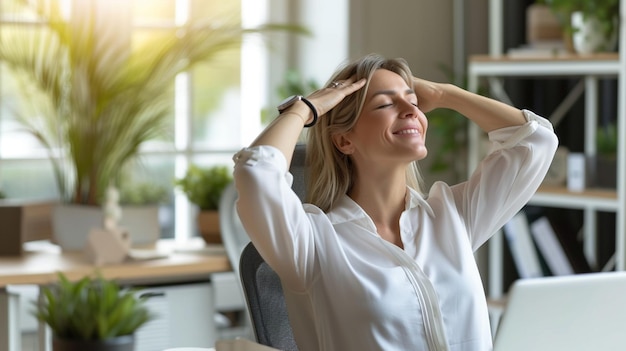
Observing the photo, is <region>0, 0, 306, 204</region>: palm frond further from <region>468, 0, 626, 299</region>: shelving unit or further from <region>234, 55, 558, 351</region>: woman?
<region>234, 55, 558, 351</region>: woman

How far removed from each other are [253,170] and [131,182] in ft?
7.64

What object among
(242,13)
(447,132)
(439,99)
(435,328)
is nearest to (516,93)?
(447,132)

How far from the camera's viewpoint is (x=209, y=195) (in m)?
3.70

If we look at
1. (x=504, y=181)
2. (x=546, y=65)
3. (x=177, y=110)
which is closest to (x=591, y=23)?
(x=546, y=65)

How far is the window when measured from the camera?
12.9 feet

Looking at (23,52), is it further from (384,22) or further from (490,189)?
(490,189)

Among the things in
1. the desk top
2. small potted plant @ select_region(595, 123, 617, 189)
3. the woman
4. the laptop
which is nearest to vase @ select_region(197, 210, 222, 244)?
the desk top

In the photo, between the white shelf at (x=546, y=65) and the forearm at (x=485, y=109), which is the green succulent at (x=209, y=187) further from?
the forearm at (x=485, y=109)

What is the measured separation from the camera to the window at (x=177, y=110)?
3.92 m

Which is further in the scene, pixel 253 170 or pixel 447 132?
pixel 447 132

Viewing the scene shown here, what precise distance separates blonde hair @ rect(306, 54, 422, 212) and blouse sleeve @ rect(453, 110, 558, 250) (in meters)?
0.22

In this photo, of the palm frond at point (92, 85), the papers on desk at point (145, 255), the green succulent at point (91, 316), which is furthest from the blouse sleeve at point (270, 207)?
the palm frond at point (92, 85)

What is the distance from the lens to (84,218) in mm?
3553

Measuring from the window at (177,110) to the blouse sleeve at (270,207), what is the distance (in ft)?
6.81
